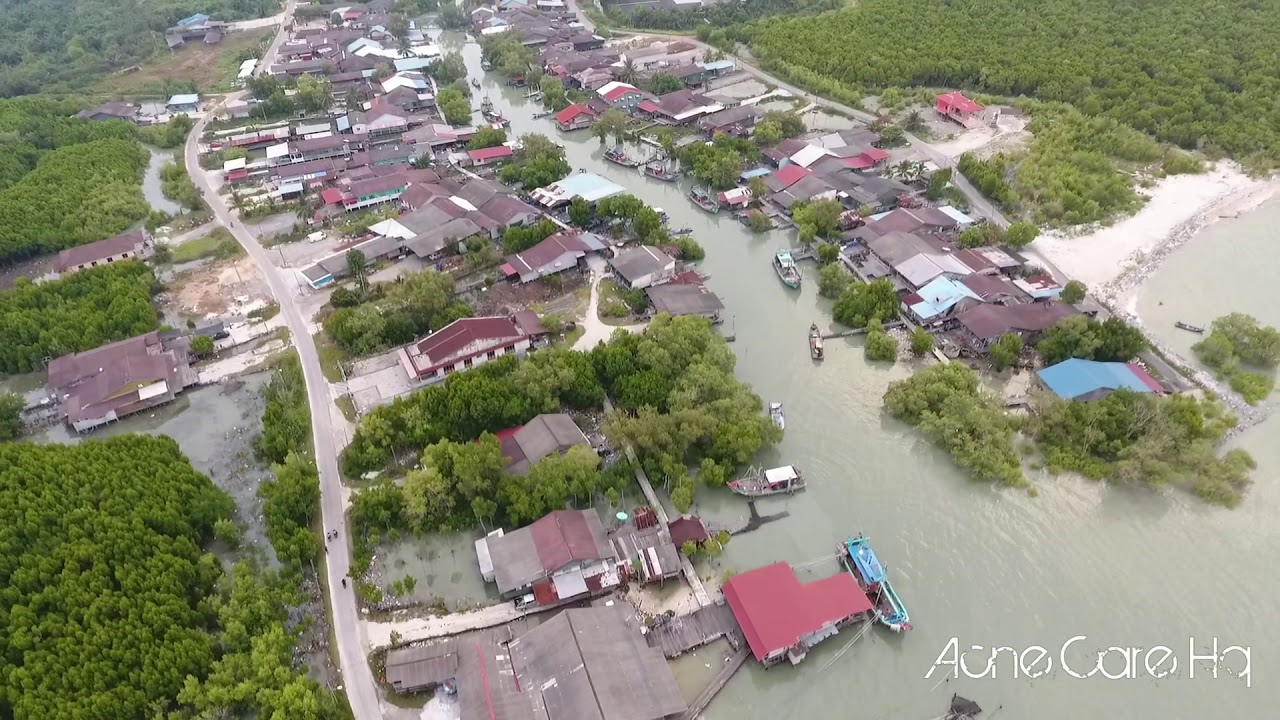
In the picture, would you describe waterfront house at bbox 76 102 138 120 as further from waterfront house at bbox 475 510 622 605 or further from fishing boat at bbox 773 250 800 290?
waterfront house at bbox 475 510 622 605

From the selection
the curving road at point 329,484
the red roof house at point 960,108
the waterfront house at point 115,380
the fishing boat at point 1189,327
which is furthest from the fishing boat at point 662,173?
the waterfront house at point 115,380

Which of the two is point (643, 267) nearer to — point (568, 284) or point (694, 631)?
point (568, 284)

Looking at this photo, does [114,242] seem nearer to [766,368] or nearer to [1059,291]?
[766,368]

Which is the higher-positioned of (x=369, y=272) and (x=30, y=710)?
(x=30, y=710)

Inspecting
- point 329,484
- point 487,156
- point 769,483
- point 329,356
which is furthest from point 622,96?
point 329,484

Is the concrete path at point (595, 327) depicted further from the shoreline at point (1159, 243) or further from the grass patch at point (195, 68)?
the grass patch at point (195, 68)

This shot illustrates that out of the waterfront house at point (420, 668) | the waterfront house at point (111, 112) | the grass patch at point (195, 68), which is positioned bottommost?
the grass patch at point (195, 68)

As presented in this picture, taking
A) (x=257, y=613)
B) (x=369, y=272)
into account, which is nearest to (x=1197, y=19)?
(x=369, y=272)
